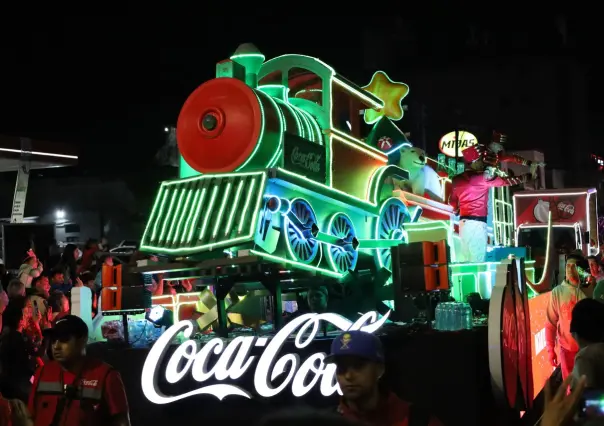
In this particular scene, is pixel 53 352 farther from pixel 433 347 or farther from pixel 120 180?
pixel 120 180

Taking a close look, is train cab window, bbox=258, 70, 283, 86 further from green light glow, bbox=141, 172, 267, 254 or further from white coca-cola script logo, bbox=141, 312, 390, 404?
white coca-cola script logo, bbox=141, 312, 390, 404

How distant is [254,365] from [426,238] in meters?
4.07

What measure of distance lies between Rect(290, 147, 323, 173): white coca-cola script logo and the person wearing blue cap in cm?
605

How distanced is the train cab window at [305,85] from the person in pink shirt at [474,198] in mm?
3281

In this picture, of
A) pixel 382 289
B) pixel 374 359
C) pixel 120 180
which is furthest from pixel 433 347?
pixel 120 180

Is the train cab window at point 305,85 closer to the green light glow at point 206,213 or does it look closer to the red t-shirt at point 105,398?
the green light glow at point 206,213

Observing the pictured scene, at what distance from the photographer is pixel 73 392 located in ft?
19.9

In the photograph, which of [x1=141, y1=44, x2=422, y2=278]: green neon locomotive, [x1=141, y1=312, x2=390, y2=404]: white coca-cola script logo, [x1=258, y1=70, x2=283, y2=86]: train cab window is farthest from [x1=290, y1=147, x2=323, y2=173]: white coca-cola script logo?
[x1=141, y1=312, x2=390, y2=404]: white coca-cola script logo

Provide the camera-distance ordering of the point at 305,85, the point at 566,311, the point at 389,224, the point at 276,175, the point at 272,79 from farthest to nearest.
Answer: the point at 389,224 → the point at 305,85 → the point at 272,79 → the point at 276,175 → the point at 566,311

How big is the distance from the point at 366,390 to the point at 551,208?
15.2 metres

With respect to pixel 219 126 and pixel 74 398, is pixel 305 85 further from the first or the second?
pixel 74 398

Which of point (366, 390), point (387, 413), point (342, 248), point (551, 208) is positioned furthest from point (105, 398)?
point (551, 208)

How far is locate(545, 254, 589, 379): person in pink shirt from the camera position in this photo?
32.3 feet

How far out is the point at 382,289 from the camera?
1270 cm
